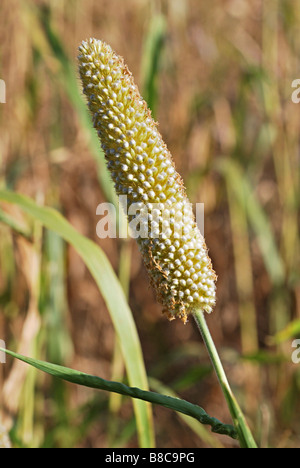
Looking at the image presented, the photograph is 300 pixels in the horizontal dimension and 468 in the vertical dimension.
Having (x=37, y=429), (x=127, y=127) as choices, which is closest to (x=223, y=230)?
(x=37, y=429)

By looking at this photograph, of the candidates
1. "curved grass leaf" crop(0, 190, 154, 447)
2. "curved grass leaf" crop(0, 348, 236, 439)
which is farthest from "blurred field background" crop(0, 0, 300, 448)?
"curved grass leaf" crop(0, 348, 236, 439)

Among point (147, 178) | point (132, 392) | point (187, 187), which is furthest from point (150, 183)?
point (187, 187)

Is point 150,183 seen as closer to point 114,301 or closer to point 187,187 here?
point 114,301

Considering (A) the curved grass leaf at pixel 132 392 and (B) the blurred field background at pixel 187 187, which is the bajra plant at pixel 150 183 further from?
(B) the blurred field background at pixel 187 187

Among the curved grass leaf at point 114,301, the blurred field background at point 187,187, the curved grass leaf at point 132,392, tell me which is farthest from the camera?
the blurred field background at point 187,187

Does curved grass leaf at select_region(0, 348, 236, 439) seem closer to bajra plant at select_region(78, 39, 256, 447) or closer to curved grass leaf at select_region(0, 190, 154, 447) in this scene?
bajra plant at select_region(78, 39, 256, 447)

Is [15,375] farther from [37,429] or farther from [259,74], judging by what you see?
[259,74]

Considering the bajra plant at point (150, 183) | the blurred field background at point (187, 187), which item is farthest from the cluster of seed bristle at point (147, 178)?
the blurred field background at point (187, 187)
